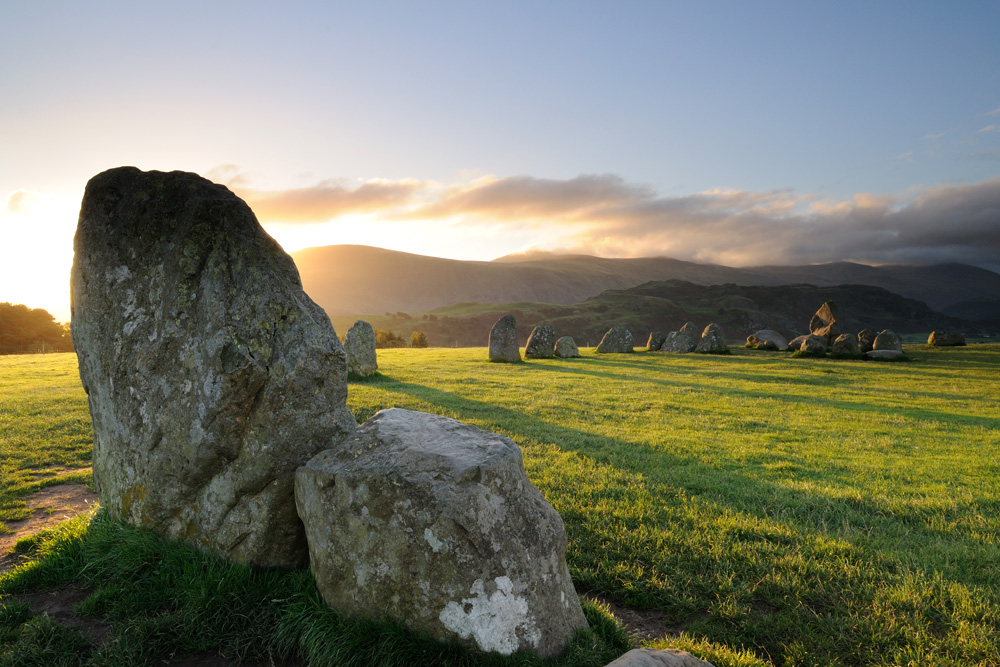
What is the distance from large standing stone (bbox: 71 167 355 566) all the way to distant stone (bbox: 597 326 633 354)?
31.8 metres

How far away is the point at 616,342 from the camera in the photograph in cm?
3591

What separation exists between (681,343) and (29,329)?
50.8 metres

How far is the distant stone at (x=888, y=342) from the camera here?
32094mm

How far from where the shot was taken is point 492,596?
11.8ft

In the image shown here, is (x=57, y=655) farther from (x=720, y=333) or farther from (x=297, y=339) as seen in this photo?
(x=720, y=333)

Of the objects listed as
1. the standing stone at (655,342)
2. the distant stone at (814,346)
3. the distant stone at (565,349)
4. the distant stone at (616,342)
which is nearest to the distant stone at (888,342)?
the distant stone at (814,346)

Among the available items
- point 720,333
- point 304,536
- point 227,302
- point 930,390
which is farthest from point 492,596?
point 720,333

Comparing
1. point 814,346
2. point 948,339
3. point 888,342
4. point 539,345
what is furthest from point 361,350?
point 948,339

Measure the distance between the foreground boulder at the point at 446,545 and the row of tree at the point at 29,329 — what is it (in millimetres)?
48459

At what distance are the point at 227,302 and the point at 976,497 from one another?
1106 centimetres

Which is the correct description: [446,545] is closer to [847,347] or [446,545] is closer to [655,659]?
[655,659]

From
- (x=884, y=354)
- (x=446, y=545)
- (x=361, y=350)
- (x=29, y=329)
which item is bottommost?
(x=884, y=354)

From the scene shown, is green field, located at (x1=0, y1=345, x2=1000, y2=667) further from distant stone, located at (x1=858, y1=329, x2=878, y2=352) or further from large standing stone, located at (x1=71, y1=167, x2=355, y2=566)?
distant stone, located at (x1=858, y1=329, x2=878, y2=352)

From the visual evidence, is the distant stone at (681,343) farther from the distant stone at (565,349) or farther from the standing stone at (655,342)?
the distant stone at (565,349)
